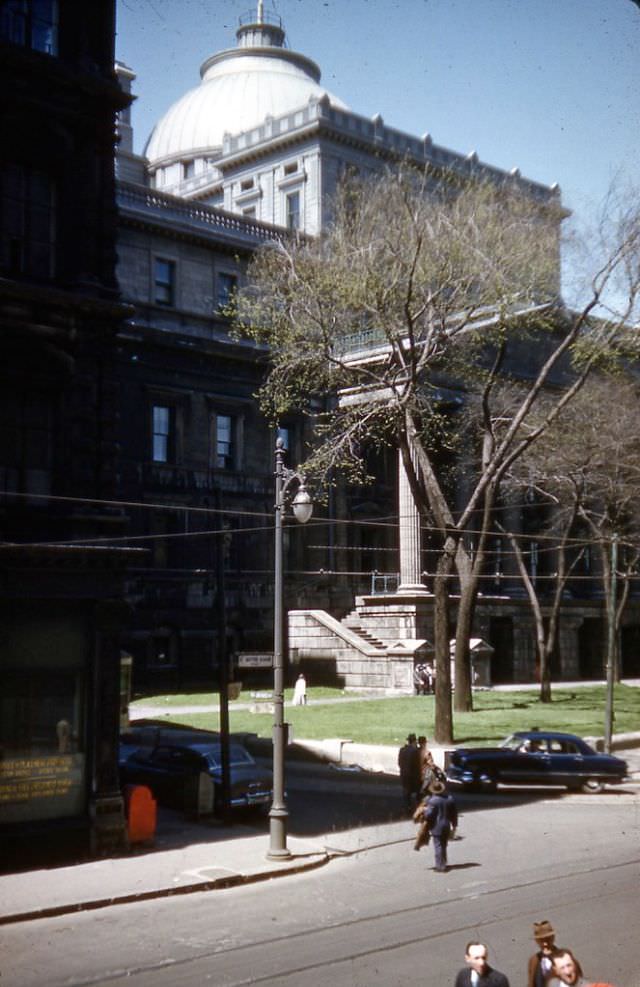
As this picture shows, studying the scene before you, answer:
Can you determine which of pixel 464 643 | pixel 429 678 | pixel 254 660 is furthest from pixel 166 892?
pixel 429 678

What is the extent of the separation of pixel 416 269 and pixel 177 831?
16.1 metres

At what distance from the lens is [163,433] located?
45.7 m

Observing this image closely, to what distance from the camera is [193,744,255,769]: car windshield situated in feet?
78.0

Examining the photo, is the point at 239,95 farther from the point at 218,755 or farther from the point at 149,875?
the point at 149,875

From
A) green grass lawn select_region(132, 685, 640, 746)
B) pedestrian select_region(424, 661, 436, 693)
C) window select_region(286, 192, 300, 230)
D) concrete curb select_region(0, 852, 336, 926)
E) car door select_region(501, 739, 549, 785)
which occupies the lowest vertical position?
concrete curb select_region(0, 852, 336, 926)

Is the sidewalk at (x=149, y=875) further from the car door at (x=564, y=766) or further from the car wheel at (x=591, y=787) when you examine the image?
the car wheel at (x=591, y=787)

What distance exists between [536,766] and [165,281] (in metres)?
28.4

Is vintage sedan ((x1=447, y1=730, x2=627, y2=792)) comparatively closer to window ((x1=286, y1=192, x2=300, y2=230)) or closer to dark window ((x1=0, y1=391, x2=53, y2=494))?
dark window ((x1=0, y1=391, x2=53, y2=494))

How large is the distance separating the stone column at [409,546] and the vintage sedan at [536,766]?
19.8 metres

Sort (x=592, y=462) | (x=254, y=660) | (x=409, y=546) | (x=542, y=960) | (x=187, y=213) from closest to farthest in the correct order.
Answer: (x=542, y=960) → (x=254, y=660) → (x=592, y=462) → (x=409, y=546) → (x=187, y=213)

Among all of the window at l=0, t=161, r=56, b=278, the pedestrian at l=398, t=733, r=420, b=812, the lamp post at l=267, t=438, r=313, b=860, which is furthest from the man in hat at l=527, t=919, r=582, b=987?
the window at l=0, t=161, r=56, b=278

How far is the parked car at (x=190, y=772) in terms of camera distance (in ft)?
75.4

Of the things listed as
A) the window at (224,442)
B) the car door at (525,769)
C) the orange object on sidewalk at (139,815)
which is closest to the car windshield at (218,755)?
the orange object on sidewalk at (139,815)

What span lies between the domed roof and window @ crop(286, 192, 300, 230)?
4.74m
